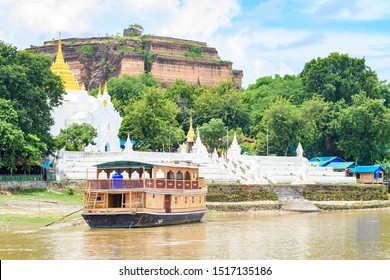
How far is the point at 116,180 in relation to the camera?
117ft

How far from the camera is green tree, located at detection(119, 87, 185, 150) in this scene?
66.2 m

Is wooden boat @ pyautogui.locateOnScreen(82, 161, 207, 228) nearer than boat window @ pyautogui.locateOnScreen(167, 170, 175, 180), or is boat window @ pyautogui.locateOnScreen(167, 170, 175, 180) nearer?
wooden boat @ pyautogui.locateOnScreen(82, 161, 207, 228)

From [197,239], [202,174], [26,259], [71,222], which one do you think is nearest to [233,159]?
[202,174]

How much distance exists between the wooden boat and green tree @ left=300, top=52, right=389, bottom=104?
4291 centimetres

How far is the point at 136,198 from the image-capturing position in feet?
119

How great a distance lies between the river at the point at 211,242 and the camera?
26938mm

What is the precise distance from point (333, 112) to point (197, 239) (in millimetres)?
45366

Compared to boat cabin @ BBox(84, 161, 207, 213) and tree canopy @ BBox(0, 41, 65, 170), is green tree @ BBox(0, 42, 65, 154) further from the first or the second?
boat cabin @ BBox(84, 161, 207, 213)

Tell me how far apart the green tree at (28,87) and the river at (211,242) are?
14528mm

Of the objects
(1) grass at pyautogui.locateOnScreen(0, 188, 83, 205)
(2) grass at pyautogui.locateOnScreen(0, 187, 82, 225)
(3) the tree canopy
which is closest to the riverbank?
(1) grass at pyautogui.locateOnScreen(0, 188, 83, 205)

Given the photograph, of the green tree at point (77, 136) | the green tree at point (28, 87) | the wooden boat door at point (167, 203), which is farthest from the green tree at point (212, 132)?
the wooden boat door at point (167, 203)

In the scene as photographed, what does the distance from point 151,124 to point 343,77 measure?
23.8 meters

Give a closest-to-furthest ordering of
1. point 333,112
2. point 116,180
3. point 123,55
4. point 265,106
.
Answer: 1. point 116,180
2. point 333,112
3. point 265,106
4. point 123,55

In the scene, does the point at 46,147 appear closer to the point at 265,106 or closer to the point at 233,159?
the point at 233,159
